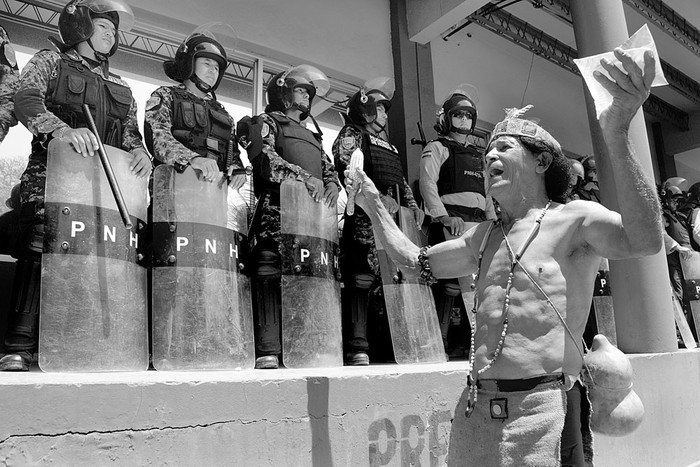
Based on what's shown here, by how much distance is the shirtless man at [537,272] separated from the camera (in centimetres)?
159

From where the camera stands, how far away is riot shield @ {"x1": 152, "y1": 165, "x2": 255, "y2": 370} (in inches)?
107

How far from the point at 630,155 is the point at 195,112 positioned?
2537mm

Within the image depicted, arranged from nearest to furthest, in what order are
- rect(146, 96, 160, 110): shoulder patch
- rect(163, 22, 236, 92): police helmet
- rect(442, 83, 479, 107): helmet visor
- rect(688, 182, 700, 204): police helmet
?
rect(146, 96, 160, 110): shoulder patch, rect(163, 22, 236, 92): police helmet, rect(442, 83, 479, 107): helmet visor, rect(688, 182, 700, 204): police helmet

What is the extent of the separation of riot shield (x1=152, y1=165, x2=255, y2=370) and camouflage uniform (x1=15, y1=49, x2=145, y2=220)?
0.50 m

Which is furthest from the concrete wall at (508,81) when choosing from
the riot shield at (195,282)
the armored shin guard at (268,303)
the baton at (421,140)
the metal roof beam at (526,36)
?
the riot shield at (195,282)

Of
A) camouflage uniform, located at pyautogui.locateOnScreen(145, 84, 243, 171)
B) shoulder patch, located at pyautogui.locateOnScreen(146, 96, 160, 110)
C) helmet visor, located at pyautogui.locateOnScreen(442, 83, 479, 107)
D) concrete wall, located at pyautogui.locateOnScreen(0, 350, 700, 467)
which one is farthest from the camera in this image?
helmet visor, located at pyautogui.locateOnScreen(442, 83, 479, 107)

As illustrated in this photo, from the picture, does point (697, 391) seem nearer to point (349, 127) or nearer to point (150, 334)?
point (349, 127)

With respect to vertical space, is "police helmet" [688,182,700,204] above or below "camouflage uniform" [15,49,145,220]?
above

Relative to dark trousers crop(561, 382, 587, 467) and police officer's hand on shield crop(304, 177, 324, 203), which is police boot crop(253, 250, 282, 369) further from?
dark trousers crop(561, 382, 587, 467)

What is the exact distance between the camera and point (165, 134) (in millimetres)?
3256

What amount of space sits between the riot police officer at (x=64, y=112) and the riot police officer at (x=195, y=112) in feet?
0.44

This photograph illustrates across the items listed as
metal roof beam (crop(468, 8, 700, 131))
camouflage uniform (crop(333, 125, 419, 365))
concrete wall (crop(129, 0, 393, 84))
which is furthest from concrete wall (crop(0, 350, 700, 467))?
metal roof beam (crop(468, 8, 700, 131))

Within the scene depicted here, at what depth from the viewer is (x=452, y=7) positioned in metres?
5.63

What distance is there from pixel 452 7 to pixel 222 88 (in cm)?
225
